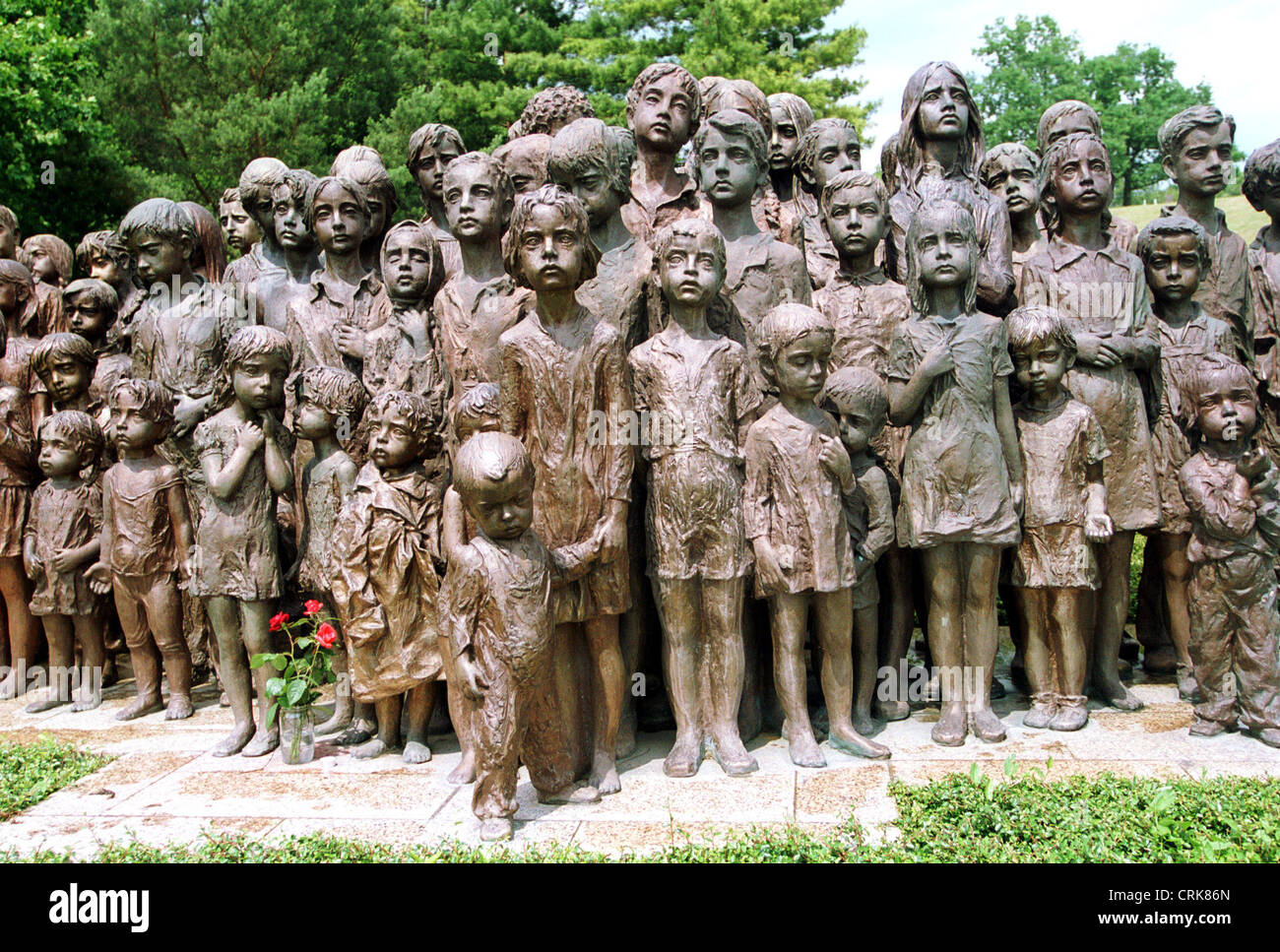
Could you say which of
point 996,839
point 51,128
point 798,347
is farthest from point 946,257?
point 51,128

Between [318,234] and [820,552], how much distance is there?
148 inches

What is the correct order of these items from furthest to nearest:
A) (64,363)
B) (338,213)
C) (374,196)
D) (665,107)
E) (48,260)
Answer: (48,260)
(64,363)
(374,196)
(338,213)
(665,107)

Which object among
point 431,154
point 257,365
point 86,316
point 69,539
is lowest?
point 69,539

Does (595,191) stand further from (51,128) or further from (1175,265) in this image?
(51,128)

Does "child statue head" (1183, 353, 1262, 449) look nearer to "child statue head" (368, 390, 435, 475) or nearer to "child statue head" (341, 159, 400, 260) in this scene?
"child statue head" (368, 390, 435, 475)

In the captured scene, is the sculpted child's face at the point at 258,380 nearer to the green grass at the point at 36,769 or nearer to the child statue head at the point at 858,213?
the green grass at the point at 36,769

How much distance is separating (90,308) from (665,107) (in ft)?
15.6

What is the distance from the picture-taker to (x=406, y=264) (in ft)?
19.7

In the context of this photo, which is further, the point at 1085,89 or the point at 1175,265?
the point at 1085,89

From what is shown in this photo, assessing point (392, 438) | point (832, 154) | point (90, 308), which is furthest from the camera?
point (90, 308)

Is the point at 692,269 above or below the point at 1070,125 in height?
below

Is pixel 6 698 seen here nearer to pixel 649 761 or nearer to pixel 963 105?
pixel 649 761

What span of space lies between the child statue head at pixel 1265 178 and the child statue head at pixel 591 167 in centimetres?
455
